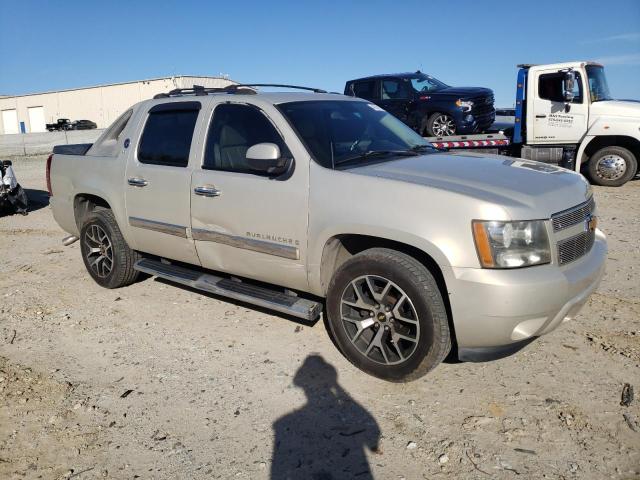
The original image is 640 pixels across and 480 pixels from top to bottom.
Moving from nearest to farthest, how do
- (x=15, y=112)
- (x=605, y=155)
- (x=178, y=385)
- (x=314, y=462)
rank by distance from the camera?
(x=314, y=462) → (x=178, y=385) → (x=605, y=155) → (x=15, y=112)

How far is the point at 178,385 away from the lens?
3389 millimetres

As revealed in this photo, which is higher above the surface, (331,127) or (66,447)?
(331,127)

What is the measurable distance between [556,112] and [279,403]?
9.48 metres

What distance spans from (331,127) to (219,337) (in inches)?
73.9

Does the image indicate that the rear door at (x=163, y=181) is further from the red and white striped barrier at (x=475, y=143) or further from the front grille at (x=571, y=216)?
the red and white striped barrier at (x=475, y=143)

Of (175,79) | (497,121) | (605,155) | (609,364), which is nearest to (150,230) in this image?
(609,364)

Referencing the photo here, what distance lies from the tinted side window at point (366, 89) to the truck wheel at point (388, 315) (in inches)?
388

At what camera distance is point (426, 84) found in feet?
40.1

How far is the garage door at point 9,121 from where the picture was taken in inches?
2399

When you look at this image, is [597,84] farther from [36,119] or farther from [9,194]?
[36,119]

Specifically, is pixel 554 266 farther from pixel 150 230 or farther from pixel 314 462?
pixel 150 230

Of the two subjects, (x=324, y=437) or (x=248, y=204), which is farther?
(x=248, y=204)

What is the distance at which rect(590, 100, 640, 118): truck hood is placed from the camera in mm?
9938

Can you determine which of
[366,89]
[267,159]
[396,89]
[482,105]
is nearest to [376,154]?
[267,159]
